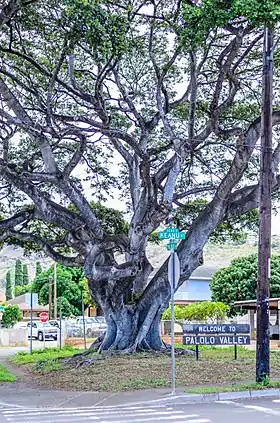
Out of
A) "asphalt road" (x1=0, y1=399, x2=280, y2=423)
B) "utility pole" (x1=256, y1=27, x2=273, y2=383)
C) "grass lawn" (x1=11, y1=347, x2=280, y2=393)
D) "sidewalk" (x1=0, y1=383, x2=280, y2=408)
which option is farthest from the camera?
"grass lawn" (x1=11, y1=347, x2=280, y2=393)

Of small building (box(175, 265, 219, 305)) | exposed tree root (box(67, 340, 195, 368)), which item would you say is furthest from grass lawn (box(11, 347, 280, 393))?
small building (box(175, 265, 219, 305))

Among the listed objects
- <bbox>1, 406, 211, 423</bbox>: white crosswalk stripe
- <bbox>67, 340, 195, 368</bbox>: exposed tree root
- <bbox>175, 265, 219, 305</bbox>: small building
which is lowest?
<bbox>67, 340, 195, 368</bbox>: exposed tree root

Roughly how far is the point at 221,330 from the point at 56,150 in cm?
898

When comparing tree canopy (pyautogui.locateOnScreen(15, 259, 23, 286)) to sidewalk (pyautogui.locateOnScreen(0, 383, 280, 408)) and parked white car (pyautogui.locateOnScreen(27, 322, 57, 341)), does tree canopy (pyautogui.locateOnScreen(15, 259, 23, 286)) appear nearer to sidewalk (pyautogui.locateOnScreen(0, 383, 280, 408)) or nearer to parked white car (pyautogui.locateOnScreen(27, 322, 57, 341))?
parked white car (pyautogui.locateOnScreen(27, 322, 57, 341))

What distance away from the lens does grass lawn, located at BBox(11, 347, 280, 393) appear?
45.6 ft

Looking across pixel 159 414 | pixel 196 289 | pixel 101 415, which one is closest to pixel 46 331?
pixel 196 289

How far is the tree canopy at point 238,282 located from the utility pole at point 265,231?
29762 millimetres

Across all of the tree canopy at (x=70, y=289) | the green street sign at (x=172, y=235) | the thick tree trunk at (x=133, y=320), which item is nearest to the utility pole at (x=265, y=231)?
the green street sign at (x=172, y=235)

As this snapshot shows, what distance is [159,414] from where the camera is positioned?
35.0 ft

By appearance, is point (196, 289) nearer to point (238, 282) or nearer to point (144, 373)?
point (238, 282)

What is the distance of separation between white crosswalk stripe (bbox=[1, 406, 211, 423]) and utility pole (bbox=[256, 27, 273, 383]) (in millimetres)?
2918

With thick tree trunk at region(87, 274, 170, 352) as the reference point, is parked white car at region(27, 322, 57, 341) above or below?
below

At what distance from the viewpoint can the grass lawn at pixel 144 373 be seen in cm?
1391

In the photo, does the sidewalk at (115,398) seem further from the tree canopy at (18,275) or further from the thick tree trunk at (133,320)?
the tree canopy at (18,275)
